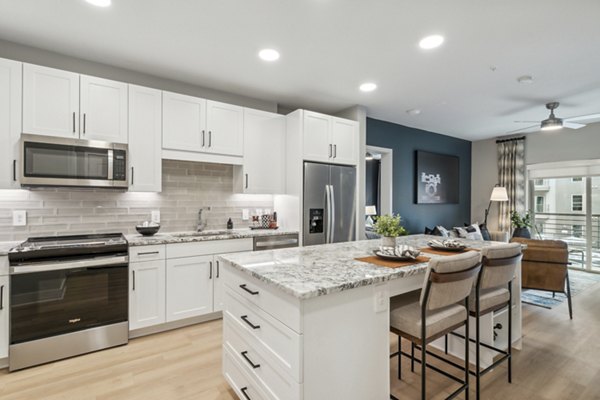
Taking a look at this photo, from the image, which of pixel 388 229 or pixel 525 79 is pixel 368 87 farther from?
pixel 388 229

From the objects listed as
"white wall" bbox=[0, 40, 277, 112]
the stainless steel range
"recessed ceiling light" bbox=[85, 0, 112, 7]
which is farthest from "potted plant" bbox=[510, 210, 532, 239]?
"recessed ceiling light" bbox=[85, 0, 112, 7]

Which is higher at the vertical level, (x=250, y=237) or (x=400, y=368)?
(x=250, y=237)

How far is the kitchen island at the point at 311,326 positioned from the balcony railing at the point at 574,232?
19.6 feet

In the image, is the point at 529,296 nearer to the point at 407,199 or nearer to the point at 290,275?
the point at 407,199

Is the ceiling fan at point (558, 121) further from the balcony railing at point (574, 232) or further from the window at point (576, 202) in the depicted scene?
the balcony railing at point (574, 232)

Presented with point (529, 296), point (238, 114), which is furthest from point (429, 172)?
point (238, 114)

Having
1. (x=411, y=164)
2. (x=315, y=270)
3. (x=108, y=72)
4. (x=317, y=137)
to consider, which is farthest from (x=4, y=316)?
(x=411, y=164)

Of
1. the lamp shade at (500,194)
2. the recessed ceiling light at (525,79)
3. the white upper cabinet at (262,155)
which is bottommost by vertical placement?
the lamp shade at (500,194)

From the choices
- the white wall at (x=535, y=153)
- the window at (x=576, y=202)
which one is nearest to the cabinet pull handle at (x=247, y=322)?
the white wall at (x=535, y=153)

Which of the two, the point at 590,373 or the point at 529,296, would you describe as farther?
the point at 529,296

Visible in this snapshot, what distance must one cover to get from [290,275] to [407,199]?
4.63 m

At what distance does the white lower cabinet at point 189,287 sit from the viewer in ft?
10.0

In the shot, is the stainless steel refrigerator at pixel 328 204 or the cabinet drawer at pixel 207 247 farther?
the stainless steel refrigerator at pixel 328 204

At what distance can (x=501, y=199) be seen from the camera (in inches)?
234
